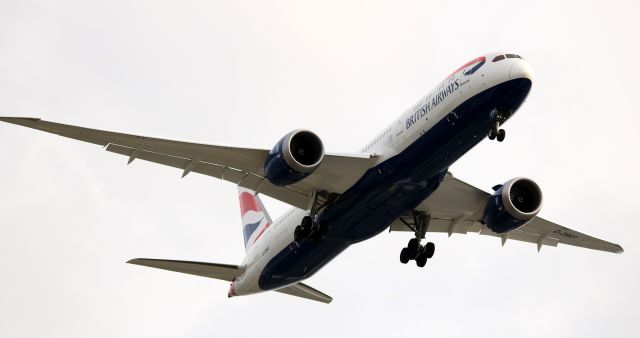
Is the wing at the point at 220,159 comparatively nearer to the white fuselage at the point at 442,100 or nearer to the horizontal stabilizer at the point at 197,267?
the white fuselage at the point at 442,100

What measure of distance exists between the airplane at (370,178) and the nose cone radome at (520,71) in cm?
3

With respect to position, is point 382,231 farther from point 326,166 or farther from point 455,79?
point 455,79

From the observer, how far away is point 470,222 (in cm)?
3738

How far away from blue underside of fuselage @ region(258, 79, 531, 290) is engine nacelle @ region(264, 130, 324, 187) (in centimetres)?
191

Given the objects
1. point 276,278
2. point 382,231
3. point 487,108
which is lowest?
point 276,278

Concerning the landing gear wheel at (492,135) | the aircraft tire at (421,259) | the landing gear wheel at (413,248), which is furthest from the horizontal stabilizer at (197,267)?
the landing gear wheel at (492,135)

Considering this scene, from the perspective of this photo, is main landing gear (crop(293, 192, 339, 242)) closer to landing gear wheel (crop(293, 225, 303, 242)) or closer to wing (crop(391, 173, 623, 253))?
landing gear wheel (crop(293, 225, 303, 242))

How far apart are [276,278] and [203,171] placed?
5.08 metres

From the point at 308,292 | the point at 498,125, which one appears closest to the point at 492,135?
the point at 498,125

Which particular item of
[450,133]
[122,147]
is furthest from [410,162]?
[122,147]

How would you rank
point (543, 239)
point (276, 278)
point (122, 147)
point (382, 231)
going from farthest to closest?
point (543, 239)
point (276, 278)
point (382, 231)
point (122, 147)

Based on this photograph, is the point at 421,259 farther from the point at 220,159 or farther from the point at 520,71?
the point at 520,71

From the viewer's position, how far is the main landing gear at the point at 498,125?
28766 mm

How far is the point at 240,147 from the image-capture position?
3108 centimetres
